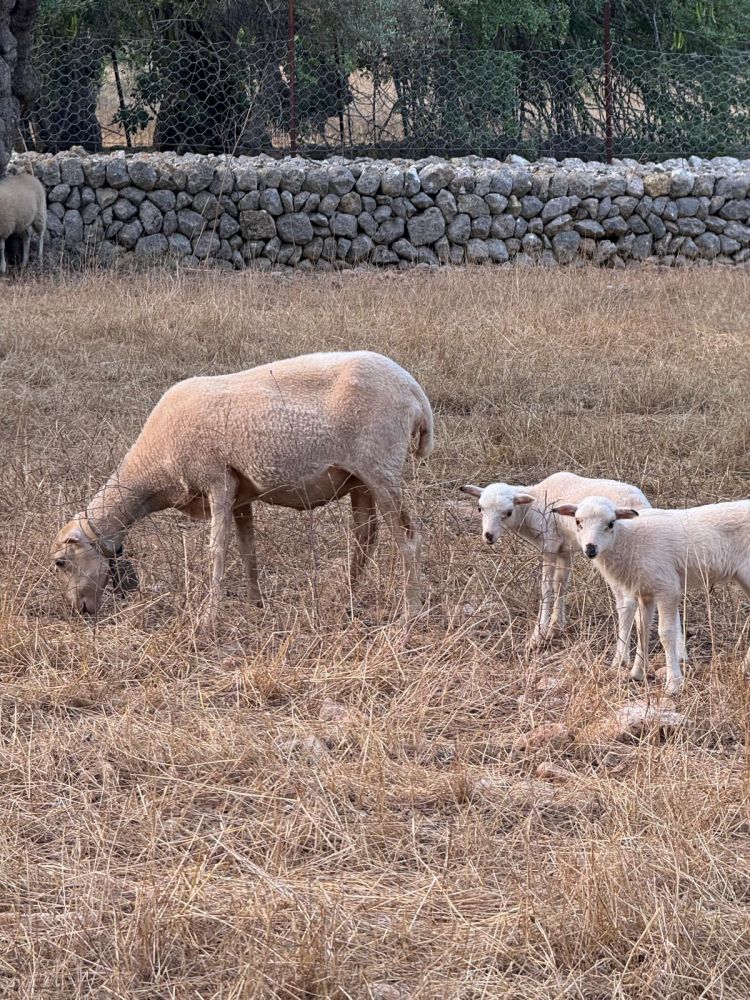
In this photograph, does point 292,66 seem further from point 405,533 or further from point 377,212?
point 405,533

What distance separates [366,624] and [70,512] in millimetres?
1501

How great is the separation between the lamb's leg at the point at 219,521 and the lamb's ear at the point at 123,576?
374mm

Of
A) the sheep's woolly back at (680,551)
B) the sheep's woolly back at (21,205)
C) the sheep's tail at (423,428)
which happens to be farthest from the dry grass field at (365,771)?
the sheep's woolly back at (21,205)

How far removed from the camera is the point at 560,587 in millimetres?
4645

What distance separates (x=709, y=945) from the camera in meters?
2.74

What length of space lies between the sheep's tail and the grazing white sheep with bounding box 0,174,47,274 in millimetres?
9530

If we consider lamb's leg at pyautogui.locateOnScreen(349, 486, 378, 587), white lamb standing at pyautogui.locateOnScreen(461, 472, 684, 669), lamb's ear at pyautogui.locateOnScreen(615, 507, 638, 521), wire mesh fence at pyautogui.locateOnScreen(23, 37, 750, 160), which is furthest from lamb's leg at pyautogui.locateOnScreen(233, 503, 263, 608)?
wire mesh fence at pyautogui.locateOnScreen(23, 37, 750, 160)

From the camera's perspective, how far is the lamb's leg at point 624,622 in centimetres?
439

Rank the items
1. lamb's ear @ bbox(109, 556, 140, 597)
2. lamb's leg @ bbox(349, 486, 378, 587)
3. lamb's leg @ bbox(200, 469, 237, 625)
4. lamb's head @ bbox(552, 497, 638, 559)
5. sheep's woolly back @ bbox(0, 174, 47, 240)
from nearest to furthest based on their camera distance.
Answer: lamb's head @ bbox(552, 497, 638, 559) → lamb's leg @ bbox(200, 469, 237, 625) → lamb's ear @ bbox(109, 556, 140, 597) → lamb's leg @ bbox(349, 486, 378, 587) → sheep's woolly back @ bbox(0, 174, 47, 240)

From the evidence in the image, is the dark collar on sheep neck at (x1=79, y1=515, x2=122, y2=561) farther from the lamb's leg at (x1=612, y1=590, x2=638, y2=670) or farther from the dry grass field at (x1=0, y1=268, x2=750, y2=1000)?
the lamb's leg at (x1=612, y1=590, x2=638, y2=670)

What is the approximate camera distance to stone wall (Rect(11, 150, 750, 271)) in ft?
48.3

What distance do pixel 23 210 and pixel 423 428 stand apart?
9814 mm

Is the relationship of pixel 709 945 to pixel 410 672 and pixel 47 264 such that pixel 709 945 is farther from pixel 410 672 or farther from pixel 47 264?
pixel 47 264

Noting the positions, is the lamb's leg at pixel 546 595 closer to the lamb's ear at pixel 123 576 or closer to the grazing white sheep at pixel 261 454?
the grazing white sheep at pixel 261 454
